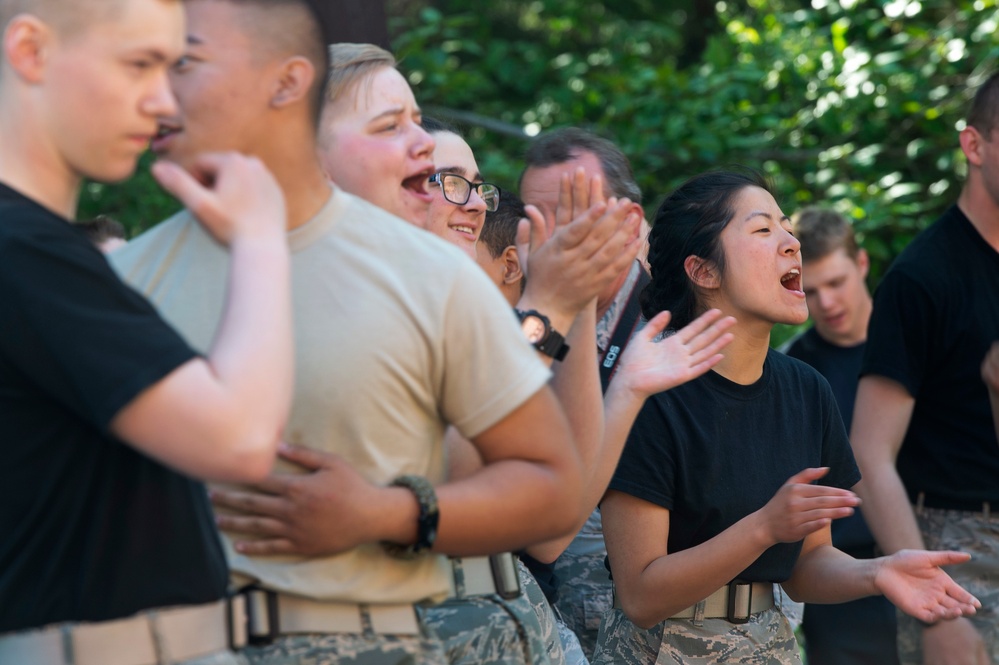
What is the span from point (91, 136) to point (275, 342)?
0.44m

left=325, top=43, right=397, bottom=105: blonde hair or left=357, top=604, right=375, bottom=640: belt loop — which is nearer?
left=357, top=604, right=375, bottom=640: belt loop

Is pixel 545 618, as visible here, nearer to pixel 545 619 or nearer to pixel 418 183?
pixel 545 619

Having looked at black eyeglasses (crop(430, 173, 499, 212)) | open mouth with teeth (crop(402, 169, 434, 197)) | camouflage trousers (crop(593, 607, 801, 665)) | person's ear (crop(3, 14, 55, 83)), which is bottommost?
camouflage trousers (crop(593, 607, 801, 665))

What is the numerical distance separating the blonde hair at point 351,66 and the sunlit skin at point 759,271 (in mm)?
1209

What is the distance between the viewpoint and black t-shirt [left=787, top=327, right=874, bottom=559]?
5.21 metres

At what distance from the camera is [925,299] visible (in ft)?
15.0

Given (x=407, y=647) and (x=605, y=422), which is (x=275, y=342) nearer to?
(x=407, y=647)

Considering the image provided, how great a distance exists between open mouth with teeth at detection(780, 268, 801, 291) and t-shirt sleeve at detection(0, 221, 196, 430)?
2295 mm

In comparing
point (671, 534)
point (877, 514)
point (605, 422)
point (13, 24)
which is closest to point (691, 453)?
point (671, 534)

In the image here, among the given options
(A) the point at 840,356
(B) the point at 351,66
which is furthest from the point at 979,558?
(B) the point at 351,66

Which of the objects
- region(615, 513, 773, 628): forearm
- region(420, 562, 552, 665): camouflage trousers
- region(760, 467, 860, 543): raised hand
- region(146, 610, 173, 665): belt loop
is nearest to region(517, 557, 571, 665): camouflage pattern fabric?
region(615, 513, 773, 628): forearm

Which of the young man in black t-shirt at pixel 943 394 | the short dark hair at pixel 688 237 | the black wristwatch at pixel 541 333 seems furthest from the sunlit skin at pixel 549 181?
the black wristwatch at pixel 541 333

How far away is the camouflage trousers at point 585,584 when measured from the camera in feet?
13.4

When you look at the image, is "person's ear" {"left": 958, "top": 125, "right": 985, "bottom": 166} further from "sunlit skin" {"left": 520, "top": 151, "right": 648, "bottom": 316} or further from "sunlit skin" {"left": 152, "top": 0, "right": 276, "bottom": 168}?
"sunlit skin" {"left": 152, "top": 0, "right": 276, "bottom": 168}
